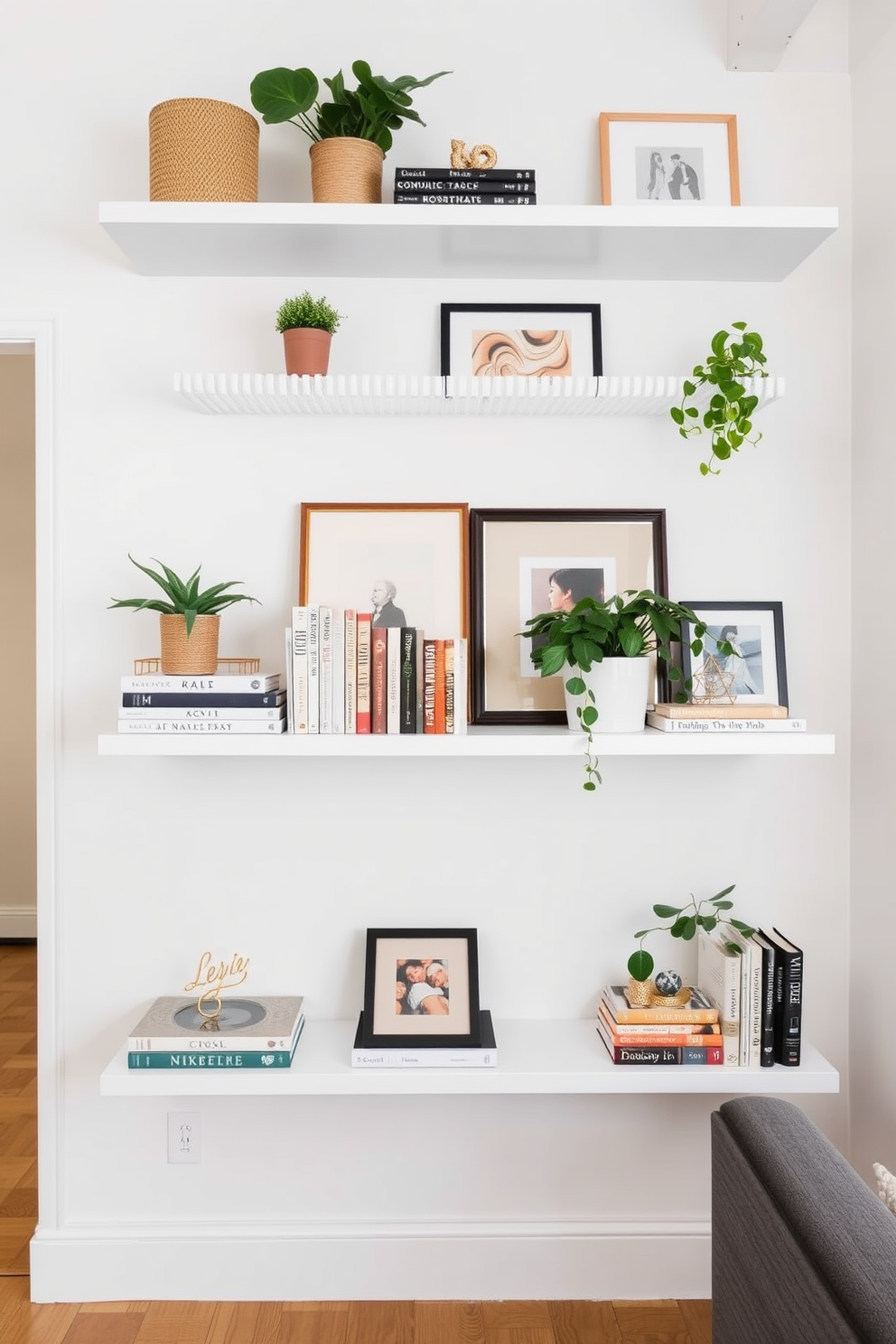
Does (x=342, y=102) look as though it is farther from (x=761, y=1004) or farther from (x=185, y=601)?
(x=761, y=1004)

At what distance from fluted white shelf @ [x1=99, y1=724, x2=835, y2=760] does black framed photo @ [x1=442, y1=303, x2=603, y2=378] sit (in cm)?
75

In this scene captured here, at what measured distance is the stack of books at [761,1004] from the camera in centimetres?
178

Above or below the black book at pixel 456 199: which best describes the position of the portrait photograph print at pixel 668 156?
above

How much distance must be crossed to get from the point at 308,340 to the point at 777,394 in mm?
874

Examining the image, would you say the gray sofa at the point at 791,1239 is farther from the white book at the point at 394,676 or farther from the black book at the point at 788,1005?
the white book at the point at 394,676

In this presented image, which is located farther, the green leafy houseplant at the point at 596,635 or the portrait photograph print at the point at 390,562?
the portrait photograph print at the point at 390,562

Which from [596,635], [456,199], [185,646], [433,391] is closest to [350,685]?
[185,646]

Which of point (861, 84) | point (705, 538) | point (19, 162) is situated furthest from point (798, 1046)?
point (19, 162)

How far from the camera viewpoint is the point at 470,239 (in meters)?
1.78

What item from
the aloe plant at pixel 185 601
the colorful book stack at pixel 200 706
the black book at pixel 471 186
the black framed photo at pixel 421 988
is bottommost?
the black framed photo at pixel 421 988

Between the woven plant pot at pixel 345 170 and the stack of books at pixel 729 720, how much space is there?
1079 mm

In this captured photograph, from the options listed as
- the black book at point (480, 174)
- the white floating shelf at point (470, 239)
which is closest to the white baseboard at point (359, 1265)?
the white floating shelf at point (470, 239)

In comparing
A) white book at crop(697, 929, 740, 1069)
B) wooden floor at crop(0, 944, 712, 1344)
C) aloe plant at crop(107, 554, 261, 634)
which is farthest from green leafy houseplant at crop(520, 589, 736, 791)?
wooden floor at crop(0, 944, 712, 1344)

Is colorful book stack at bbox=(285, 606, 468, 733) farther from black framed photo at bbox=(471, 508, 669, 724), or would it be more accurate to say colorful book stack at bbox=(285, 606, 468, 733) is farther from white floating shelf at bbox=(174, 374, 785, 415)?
white floating shelf at bbox=(174, 374, 785, 415)
